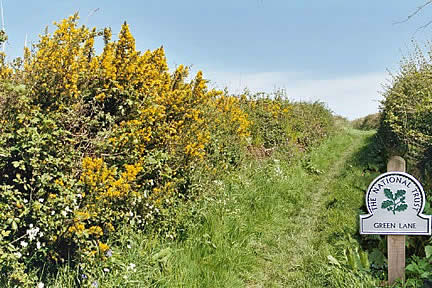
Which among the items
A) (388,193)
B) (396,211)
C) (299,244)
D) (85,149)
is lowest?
(299,244)

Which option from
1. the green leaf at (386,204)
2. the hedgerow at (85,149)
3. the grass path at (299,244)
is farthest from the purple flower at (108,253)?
the green leaf at (386,204)

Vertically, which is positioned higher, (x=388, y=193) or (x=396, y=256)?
(x=388, y=193)

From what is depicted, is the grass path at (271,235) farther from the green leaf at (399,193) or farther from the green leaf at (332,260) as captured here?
the green leaf at (399,193)

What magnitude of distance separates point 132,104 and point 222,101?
13.9ft

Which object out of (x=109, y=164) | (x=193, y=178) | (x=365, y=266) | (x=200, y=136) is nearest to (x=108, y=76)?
(x=109, y=164)

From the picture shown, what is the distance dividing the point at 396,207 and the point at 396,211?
1.7 inches

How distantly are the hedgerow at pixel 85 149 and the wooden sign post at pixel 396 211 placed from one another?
6.95ft

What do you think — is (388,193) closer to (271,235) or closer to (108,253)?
(271,235)

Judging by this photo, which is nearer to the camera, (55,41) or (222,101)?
(55,41)

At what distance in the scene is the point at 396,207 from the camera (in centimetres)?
397

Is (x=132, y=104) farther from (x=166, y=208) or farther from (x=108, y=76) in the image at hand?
(x=166, y=208)

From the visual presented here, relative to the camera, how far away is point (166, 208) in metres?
4.46

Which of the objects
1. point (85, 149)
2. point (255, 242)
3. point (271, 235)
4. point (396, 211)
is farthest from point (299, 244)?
point (85, 149)

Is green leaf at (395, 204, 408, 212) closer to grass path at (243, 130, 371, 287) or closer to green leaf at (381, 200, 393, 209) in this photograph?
green leaf at (381, 200, 393, 209)
